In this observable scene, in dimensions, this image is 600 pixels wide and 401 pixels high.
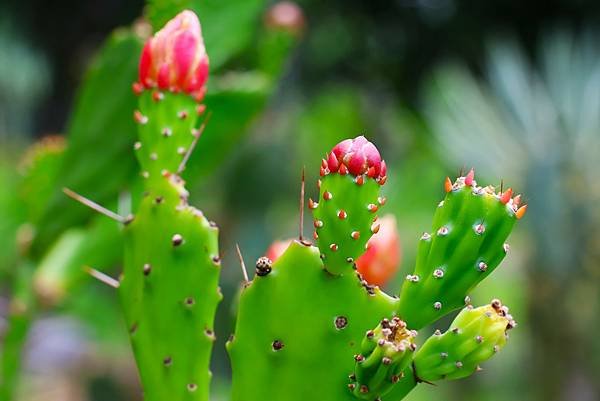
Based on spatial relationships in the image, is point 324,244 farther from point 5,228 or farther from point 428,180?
point 428,180

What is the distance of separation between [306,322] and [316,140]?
426cm

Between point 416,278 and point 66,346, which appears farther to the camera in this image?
point 66,346

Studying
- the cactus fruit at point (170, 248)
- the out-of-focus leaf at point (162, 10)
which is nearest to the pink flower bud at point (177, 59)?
the cactus fruit at point (170, 248)

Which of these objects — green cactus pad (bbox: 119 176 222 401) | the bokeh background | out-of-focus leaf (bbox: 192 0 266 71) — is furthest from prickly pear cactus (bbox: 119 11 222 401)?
out-of-focus leaf (bbox: 192 0 266 71)

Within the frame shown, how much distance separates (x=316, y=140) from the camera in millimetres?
4926

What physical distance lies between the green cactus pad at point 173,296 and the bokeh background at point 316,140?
25cm

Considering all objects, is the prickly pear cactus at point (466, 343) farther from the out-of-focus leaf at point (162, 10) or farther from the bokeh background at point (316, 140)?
the out-of-focus leaf at point (162, 10)

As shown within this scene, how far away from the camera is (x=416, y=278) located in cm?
65

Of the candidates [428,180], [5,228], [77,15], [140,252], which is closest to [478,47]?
[428,180]

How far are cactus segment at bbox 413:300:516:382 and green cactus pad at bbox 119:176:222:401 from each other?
0.21 metres

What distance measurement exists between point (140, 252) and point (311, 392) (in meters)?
0.21

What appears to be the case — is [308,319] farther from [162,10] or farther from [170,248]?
[162,10]

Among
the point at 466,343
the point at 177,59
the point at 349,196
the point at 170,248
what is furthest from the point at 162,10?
the point at 466,343

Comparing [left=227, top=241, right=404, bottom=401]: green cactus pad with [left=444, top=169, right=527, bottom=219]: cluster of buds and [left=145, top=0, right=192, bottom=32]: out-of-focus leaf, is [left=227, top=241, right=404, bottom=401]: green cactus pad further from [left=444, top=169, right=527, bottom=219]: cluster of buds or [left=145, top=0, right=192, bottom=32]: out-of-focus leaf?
[left=145, top=0, right=192, bottom=32]: out-of-focus leaf
